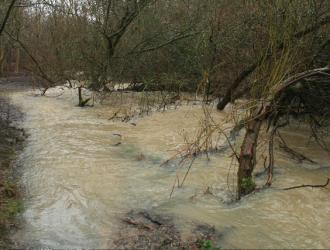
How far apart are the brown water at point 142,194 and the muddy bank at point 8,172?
17cm

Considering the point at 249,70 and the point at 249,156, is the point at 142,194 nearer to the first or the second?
the point at 249,156

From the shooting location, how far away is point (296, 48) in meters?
7.83

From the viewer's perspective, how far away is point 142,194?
271 inches

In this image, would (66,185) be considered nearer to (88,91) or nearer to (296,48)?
(296,48)

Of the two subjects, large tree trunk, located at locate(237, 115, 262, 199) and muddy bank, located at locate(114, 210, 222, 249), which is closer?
muddy bank, located at locate(114, 210, 222, 249)

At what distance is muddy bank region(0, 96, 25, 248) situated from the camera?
572 cm

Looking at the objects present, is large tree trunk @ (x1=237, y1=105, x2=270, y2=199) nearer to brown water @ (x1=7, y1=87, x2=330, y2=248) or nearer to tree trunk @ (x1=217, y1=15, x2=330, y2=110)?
brown water @ (x1=7, y1=87, x2=330, y2=248)

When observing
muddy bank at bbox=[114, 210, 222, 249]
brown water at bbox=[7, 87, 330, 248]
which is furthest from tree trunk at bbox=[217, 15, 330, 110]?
muddy bank at bbox=[114, 210, 222, 249]

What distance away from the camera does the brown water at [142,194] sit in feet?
18.3

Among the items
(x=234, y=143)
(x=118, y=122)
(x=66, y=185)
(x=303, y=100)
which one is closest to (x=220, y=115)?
(x=118, y=122)

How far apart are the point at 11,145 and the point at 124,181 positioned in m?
3.47

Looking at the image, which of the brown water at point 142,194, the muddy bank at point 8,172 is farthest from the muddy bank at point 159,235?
the muddy bank at point 8,172

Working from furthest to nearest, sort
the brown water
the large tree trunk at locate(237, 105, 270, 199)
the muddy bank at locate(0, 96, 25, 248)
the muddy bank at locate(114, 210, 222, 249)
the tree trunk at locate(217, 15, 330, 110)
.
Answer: the tree trunk at locate(217, 15, 330, 110)
the large tree trunk at locate(237, 105, 270, 199)
the muddy bank at locate(0, 96, 25, 248)
the brown water
the muddy bank at locate(114, 210, 222, 249)

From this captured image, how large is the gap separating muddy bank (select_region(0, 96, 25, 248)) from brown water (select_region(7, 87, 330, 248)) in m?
0.17
